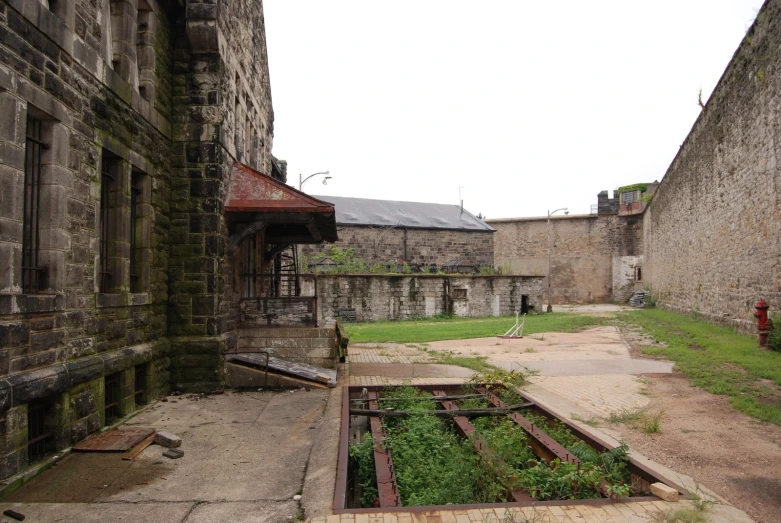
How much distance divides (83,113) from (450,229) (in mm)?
33635

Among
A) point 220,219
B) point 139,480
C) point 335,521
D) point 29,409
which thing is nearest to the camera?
point 335,521

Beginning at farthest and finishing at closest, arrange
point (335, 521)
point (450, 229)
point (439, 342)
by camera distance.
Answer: point (450, 229)
point (439, 342)
point (335, 521)

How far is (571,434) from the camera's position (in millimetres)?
6293

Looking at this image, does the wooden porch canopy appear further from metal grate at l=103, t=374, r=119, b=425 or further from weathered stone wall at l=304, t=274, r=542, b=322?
weathered stone wall at l=304, t=274, r=542, b=322

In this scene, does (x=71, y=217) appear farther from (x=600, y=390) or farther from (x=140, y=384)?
(x=600, y=390)

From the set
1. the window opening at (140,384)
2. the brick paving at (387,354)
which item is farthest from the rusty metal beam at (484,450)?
the brick paving at (387,354)

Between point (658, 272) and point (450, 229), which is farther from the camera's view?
point (450, 229)

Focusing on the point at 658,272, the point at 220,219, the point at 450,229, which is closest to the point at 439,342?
the point at 220,219

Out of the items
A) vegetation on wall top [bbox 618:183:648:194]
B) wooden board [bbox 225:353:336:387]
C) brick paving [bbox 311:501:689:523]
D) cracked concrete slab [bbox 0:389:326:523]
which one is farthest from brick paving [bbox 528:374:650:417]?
vegetation on wall top [bbox 618:183:648:194]

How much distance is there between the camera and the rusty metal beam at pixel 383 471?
427 cm

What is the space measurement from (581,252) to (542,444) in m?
41.0

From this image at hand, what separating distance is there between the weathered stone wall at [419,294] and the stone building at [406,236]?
5.41 m

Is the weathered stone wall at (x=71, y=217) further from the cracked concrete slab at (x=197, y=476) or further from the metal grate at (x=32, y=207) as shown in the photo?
the cracked concrete slab at (x=197, y=476)

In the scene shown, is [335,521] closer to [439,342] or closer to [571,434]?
[571,434]
